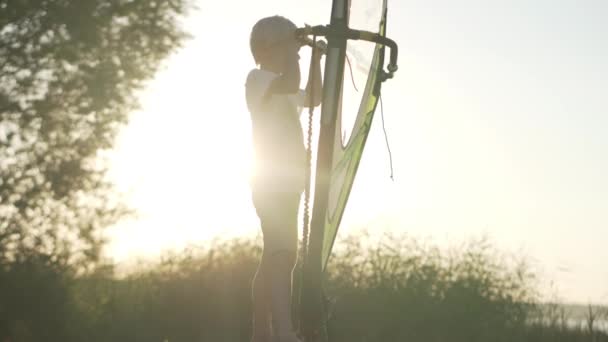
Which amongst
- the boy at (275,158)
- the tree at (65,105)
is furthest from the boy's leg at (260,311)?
the tree at (65,105)

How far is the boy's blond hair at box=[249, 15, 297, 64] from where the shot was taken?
14.3 ft

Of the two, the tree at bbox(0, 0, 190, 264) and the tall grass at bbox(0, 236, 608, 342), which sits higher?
the tree at bbox(0, 0, 190, 264)

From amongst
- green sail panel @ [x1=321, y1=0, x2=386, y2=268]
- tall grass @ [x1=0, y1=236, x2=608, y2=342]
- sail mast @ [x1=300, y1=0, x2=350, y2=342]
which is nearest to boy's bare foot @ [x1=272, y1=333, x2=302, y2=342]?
green sail panel @ [x1=321, y1=0, x2=386, y2=268]

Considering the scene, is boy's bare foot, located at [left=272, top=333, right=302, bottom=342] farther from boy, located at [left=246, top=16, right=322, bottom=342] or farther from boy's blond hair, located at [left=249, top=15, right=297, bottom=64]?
boy's blond hair, located at [left=249, top=15, right=297, bottom=64]

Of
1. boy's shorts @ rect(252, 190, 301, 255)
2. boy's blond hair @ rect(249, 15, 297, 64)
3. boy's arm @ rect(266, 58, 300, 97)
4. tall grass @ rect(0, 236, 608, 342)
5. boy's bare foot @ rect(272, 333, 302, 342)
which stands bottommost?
tall grass @ rect(0, 236, 608, 342)

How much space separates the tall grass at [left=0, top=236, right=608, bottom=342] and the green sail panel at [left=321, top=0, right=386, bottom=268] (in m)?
4.47

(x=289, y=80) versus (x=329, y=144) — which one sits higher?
(x=289, y=80)

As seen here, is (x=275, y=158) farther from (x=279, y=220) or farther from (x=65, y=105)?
(x=65, y=105)

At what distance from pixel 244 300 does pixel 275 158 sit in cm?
507

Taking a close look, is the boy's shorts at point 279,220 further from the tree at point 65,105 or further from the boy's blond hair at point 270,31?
the tree at point 65,105

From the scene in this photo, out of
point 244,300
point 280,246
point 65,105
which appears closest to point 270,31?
point 280,246

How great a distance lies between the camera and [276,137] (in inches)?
173

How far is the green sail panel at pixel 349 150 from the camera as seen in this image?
4.09 m

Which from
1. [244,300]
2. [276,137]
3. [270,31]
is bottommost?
[244,300]
